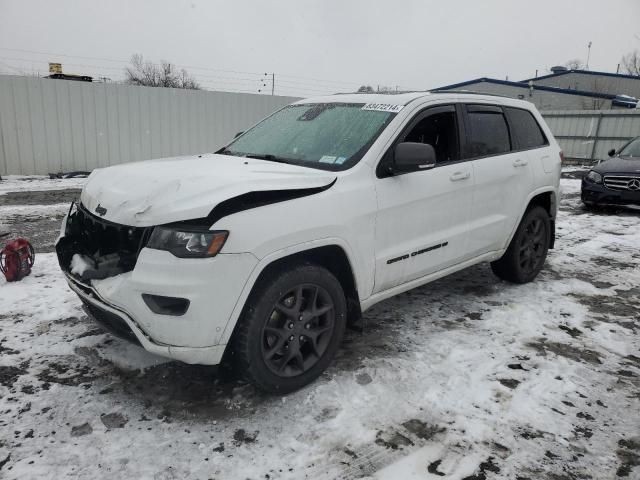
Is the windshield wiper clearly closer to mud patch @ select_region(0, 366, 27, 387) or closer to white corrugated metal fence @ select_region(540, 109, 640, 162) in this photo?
Answer: mud patch @ select_region(0, 366, 27, 387)

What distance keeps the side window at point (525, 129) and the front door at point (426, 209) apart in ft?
3.15

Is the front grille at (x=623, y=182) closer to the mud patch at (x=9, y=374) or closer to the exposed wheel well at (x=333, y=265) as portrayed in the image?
the exposed wheel well at (x=333, y=265)

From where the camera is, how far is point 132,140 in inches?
504

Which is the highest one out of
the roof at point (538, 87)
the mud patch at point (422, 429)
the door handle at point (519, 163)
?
the roof at point (538, 87)

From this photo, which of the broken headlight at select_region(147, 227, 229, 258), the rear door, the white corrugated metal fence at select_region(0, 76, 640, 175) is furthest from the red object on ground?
the white corrugated metal fence at select_region(0, 76, 640, 175)

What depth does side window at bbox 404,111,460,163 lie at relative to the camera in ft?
12.0

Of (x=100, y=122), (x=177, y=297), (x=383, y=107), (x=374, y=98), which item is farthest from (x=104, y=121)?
(x=177, y=297)

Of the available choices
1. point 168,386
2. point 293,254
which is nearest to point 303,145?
point 293,254

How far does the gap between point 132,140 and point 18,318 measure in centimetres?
983

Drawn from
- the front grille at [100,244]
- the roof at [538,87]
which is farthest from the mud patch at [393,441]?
the roof at [538,87]

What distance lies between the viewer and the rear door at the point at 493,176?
13.3ft

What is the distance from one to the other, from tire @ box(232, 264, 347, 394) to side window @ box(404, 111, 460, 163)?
4.63ft

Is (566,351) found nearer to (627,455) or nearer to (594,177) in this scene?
(627,455)

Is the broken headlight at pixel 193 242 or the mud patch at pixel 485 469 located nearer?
the mud patch at pixel 485 469
